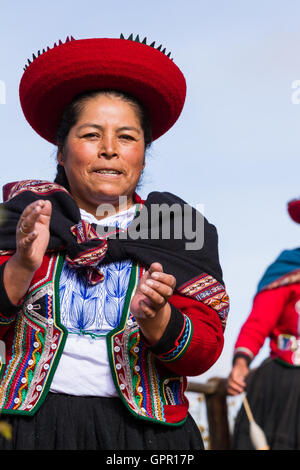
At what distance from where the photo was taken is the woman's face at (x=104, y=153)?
3037 mm

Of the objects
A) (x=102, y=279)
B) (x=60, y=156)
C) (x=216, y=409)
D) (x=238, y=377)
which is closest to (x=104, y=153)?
(x=60, y=156)

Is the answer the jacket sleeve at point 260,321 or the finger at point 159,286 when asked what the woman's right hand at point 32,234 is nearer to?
the finger at point 159,286

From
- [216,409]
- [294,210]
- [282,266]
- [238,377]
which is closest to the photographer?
[238,377]

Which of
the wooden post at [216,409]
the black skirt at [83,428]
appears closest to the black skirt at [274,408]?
the wooden post at [216,409]

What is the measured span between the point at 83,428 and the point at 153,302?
531 millimetres

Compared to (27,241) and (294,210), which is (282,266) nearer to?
(294,210)

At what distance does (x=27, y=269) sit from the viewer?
2.62 m

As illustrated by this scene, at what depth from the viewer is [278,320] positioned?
439cm

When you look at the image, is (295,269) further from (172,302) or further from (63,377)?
(63,377)

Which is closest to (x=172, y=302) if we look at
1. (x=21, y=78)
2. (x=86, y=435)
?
(x=86, y=435)

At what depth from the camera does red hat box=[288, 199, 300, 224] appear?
15.9 feet
